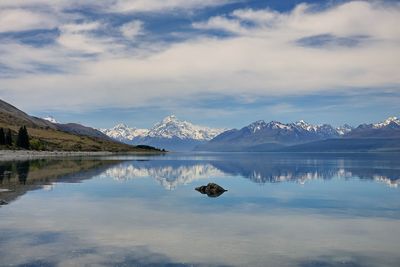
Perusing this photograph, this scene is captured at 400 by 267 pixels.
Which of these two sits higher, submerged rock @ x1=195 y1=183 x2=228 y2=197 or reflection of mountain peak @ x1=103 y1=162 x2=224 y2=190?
reflection of mountain peak @ x1=103 y1=162 x2=224 y2=190

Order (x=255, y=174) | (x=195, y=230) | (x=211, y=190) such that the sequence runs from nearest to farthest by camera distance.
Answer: (x=195, y=230)
(x=211, y=190)
(x=255, y=174)

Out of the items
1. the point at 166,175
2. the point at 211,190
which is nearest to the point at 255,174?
the point at 166,175

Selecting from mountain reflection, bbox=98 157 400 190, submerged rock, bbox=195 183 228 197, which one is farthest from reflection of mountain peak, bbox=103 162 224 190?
submerged rock, bbox=195 183 228 197

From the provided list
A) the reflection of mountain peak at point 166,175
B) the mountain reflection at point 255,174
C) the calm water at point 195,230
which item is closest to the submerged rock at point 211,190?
the calm water at point 195,230

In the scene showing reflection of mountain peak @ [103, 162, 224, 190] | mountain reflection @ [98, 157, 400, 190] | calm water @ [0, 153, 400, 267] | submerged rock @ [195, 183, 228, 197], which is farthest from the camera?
mountain reflection @ [98, 157, 400, 190]

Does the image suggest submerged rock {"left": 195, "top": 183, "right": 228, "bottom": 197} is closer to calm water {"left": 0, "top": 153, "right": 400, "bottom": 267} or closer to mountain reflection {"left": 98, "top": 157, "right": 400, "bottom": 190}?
calm water {"left": 0, "top": 153, "right": 400, "bottom": 267}

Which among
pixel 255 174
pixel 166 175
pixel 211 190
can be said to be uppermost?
pixel 255 174

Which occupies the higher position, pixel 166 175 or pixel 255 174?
pixel 255 174

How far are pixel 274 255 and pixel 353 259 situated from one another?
4223mm

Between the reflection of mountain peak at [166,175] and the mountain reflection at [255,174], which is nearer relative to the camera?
the reflection of mountain peak at [166,175]

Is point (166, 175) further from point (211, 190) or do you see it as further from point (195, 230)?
point (195, 230)

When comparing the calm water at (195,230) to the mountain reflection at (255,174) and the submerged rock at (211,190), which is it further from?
the mountain reflection at (255,174)

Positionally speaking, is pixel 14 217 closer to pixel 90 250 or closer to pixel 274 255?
pixel 90 250

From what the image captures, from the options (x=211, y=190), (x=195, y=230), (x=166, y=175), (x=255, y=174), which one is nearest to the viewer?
(x=195, y=230)
